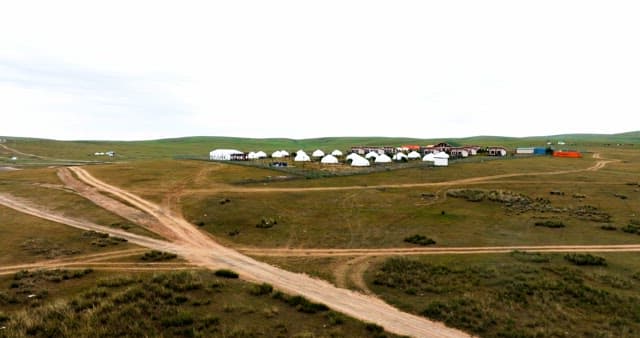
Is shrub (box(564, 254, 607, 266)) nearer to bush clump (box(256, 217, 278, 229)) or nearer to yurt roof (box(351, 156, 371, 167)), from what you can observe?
bush clump (box(256, 217, 278, 229))

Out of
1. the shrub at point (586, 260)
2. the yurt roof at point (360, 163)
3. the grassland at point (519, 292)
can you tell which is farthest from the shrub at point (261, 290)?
the yurt roof at point (360, 163)

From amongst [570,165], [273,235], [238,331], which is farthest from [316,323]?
[570,165]

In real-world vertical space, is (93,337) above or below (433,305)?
above

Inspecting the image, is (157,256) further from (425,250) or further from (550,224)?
(550,224)

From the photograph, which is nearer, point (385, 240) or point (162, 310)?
point (162, 310)

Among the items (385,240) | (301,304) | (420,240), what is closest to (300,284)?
(301,304)

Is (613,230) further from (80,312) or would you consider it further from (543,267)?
(80,312)
